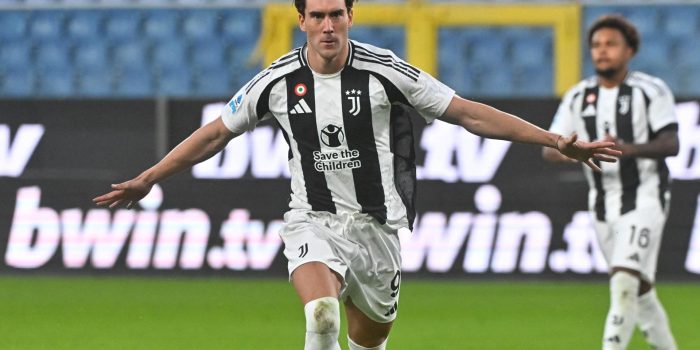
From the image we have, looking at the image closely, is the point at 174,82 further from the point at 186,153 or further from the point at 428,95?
the point at 428,95

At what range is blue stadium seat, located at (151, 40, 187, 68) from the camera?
15.7m

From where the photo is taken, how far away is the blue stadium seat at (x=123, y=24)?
15.9 metres

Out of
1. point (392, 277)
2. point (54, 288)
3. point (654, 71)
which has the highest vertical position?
point (654, 71)

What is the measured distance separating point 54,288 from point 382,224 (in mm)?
6480

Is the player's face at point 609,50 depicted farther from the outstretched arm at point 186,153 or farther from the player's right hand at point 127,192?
the player's right hand at point 127,192

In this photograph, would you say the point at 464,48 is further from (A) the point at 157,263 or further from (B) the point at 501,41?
(A) the point at 157,263

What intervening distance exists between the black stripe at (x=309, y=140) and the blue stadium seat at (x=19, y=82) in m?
10.5

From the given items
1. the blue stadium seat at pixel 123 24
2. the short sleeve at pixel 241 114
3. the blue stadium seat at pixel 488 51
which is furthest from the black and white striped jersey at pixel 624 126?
the blue stadium seat at pixel 123 24

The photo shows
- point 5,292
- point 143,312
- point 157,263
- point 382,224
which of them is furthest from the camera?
point 157,263

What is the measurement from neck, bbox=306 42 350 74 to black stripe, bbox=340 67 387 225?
39mm

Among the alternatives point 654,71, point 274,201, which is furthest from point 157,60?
point 654,71

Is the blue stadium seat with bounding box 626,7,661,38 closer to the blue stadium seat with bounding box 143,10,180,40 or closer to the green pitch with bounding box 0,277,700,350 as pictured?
the green pitch with bounding box 0,277,700,350

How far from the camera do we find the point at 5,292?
1157cm

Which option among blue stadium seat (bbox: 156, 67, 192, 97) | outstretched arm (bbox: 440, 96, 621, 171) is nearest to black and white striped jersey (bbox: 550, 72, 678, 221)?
outstretched arm (bbox: 440, 96, 621, 171)
